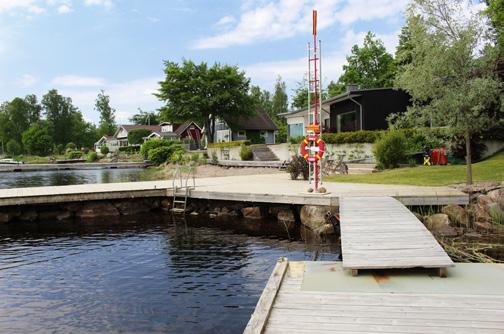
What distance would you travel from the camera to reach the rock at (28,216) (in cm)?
1418

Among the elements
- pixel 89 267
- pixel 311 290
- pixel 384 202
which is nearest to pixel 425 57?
pixel 384 202

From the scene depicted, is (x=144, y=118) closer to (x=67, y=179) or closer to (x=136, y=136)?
(x=136, y=136)

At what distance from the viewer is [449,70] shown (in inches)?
491

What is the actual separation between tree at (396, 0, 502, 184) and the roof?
3987 cm

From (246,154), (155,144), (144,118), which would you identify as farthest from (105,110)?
(246,154)

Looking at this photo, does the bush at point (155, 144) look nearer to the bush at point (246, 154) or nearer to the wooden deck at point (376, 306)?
the bush at point (246, 154)

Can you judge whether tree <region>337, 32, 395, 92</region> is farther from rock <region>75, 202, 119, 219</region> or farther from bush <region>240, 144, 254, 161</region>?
rock <region>75, 202, 119, 219</region>

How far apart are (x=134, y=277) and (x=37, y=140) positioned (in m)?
83.0

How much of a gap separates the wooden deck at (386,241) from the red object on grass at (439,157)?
1121cm

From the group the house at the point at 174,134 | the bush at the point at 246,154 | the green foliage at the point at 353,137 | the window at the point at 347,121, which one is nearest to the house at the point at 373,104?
the window at the point at 347,121

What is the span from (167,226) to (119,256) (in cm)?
334

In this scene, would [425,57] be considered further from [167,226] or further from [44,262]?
[44,262]

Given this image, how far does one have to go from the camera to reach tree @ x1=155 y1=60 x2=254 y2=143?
4894 centimetres

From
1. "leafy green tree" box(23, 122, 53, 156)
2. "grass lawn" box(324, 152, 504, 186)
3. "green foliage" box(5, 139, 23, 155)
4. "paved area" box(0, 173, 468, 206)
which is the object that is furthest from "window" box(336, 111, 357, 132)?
"green foliage" box(5, 139, 23, 155)
